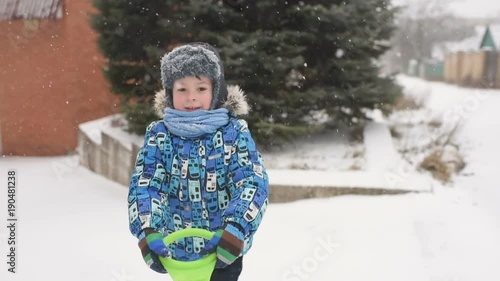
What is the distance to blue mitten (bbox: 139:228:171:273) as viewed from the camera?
5.90ft

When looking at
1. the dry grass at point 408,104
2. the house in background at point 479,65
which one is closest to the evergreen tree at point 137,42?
the dry grass at point 408,104

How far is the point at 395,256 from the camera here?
13.3 feet

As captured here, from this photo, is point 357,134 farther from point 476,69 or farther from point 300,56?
point 476,69

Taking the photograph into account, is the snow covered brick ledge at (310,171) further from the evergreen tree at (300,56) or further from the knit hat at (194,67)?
the knit hat at (194,67)

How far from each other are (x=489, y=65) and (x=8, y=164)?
18.9 meters

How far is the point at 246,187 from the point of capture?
1967 millimetres

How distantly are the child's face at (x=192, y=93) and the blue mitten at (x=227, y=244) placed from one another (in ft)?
1.76

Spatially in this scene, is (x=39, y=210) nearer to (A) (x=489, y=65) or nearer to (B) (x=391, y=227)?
(B) (x=391, y=227)

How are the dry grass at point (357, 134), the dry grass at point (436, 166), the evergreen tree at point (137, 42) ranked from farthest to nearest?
the dry grass at point (357, 134)
the evergreen tree at point (137, 42)
the dry grass at point (436, 166)

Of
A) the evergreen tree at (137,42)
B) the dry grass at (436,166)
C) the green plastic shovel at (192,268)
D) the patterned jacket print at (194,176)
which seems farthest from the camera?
the evergreen tree at (137,42)

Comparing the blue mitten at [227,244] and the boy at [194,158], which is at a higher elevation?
the boy at [194,158]

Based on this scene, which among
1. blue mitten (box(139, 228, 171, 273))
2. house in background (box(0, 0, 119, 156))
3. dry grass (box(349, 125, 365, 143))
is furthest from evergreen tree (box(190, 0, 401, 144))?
blue mitten (box(139, 228, 171, 273))

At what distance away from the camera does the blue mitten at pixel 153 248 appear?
1797 millimetres

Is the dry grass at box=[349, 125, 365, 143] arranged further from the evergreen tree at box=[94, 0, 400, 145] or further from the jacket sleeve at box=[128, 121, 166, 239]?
the jacket sleeve at box=[128, 121, 166, 239]
